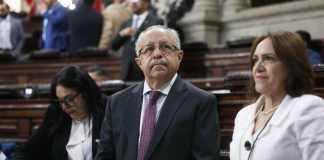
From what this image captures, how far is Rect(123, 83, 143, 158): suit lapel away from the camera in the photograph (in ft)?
9.02

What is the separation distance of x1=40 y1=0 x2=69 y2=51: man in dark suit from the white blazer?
5.74 meters

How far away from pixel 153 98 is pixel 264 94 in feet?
1.83

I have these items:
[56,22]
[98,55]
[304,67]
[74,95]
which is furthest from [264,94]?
[56,22]

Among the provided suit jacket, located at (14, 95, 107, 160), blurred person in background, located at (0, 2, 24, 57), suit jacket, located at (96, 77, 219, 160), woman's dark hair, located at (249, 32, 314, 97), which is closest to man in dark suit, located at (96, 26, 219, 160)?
suit jacket, located at (96, 77, 219, 160)

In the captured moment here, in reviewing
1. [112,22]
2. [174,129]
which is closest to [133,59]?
[112,22]

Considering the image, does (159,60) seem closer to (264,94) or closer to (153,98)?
(153,98)

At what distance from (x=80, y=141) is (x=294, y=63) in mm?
1500

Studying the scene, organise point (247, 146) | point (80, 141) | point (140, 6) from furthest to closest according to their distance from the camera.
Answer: point (140, 6) < point (80, 141) < point (247, 146)

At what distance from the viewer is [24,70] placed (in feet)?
25.9

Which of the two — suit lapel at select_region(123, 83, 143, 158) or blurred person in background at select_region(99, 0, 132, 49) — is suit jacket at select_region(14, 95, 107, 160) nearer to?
suit lapel at select_region(123, 83, 143, 158)

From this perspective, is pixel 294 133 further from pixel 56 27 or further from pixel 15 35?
pixel 15 35

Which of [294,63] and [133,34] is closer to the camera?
[294,63]

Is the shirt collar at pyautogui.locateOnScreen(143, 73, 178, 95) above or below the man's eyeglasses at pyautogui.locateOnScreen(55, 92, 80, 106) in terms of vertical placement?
above

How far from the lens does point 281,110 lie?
7.77ft
